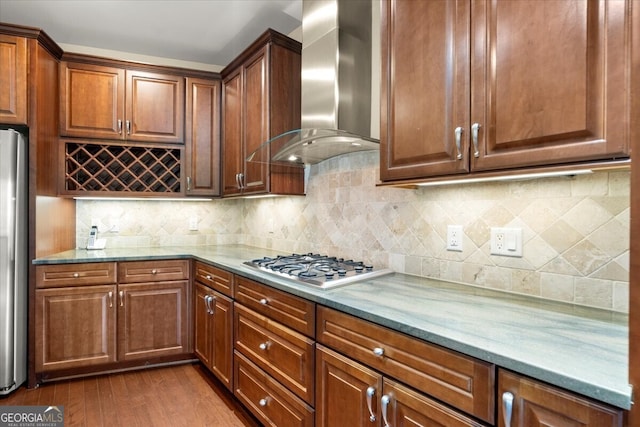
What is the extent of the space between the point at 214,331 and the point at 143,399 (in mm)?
598

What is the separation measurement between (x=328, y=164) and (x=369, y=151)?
43 centimetres

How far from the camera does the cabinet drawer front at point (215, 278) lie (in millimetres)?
2406

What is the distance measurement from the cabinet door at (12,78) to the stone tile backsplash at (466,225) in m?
0.96

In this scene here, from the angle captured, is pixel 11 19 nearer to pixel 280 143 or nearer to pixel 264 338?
pixel 280 143

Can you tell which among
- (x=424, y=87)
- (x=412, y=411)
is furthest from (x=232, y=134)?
(x=412, y=411)

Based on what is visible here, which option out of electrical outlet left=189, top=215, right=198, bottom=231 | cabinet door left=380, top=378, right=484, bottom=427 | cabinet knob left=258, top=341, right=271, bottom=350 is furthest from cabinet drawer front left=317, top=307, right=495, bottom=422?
electrical outlet left=189, top=215, right=198, bottom=231

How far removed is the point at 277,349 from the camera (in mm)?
1854

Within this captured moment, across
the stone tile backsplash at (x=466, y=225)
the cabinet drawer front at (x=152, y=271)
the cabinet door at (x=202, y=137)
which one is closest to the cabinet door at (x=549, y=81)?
the stone tile backsplash at (x=466, y=225)

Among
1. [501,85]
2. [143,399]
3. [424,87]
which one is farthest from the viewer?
[143,399]

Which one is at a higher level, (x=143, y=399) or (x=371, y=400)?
(x=371, y=400)

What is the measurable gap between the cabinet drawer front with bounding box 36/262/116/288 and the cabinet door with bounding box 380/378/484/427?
2.38m

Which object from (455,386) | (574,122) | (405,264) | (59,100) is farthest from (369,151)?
(59,100)

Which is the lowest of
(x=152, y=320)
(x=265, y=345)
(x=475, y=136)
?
(x=152, y=320)

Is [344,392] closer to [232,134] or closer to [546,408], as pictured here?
[546,408]
